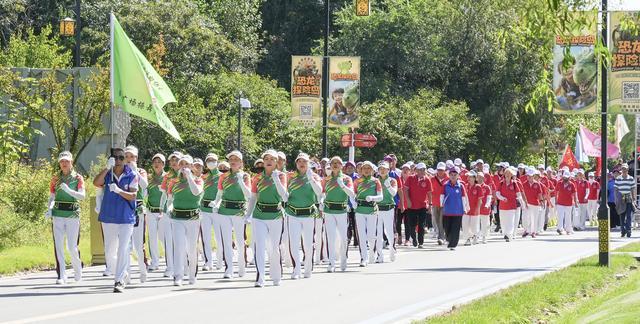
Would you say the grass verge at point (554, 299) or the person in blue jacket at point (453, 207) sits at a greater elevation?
the person in blue jacket at point (453, 207)

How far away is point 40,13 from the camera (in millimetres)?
63000

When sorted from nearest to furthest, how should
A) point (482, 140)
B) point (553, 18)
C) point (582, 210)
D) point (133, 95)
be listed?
point (553, 18)
point (133, 95)
point (582, 210)
point (482, 140)

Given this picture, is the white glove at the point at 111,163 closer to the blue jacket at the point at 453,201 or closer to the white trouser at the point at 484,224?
the blue jacket at the point at 453,201

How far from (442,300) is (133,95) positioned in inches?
228

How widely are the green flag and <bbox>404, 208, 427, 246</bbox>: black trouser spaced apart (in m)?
11.0

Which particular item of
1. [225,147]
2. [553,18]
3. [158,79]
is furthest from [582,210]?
[553,18]

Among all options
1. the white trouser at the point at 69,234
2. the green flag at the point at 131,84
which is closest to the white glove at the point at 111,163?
the green flag at the point at 131,84

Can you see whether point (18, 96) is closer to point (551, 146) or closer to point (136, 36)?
point (136, 36)

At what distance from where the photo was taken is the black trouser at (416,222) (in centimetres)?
2833

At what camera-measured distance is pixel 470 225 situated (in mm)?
30109

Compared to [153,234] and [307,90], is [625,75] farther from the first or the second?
[307,90]

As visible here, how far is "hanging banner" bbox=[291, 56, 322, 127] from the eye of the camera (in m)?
33.3

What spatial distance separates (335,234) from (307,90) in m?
12.9

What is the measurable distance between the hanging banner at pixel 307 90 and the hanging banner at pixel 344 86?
0.36m
